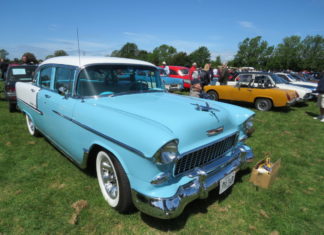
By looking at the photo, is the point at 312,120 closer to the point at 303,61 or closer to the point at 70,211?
the point at 70,211

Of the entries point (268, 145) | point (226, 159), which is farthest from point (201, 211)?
point (268, 145)

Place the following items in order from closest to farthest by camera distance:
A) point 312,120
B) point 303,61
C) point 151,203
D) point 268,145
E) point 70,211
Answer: point 151,203 → point 70,211 → point 268,145 → point 312,120 → point 303,61

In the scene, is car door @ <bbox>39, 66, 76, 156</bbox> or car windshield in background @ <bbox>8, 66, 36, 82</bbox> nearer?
car door @ <bbox>39, 66, 76, 156</bbox>

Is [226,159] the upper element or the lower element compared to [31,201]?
upper

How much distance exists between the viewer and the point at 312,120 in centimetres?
734

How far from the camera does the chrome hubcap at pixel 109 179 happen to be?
249 centimetres

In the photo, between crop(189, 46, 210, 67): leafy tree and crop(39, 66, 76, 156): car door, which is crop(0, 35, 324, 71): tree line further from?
crop(39, 66, 76, 156): car door

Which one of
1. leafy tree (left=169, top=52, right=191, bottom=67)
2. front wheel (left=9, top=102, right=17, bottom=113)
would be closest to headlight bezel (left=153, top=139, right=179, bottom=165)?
front wheel (left=9, top=102, right=17, bottom=113)

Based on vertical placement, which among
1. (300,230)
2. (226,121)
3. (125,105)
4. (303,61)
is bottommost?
(300,230)

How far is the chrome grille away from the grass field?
65 cm

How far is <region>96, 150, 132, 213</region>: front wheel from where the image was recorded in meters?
2.17

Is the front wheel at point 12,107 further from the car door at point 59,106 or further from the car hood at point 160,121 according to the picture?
the car hood at point 160,121

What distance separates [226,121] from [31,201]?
261 cm

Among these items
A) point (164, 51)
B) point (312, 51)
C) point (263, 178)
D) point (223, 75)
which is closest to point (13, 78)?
point (263, 178)
